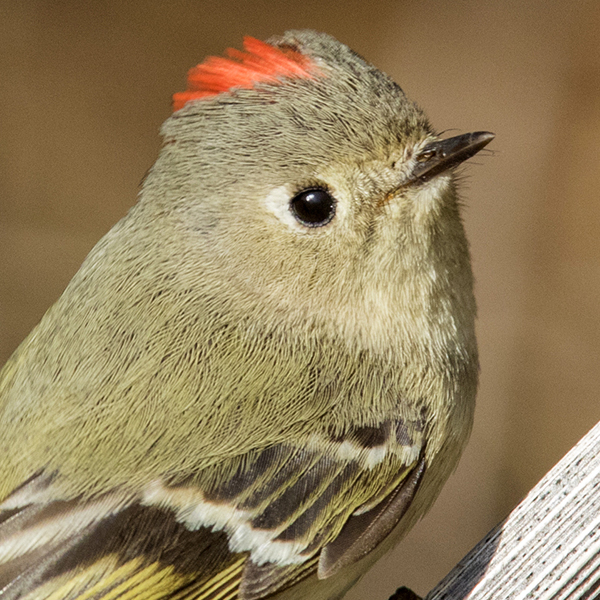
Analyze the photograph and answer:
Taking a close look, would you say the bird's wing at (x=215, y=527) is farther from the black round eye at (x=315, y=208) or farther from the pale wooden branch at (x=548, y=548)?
the black round eye at (x=315, y=208)

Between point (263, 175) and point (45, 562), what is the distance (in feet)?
1.53

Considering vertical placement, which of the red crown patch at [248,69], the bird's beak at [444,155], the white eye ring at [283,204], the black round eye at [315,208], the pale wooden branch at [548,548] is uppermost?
the red crown patch at [248,69]

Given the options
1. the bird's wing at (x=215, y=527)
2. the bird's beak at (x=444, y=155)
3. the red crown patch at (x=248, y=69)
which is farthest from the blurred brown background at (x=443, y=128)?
the bird's wing at (x=215, y=527)

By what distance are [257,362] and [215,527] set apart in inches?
8.0

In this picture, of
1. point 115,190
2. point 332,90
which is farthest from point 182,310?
point 115,190

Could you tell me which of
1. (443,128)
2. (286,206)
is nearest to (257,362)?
(286,206)

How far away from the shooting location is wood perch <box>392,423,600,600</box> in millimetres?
802

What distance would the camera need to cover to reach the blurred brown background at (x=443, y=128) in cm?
195

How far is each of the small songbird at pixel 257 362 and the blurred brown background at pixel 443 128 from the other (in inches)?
34.1

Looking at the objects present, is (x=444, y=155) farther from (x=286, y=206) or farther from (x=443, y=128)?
(x=443, y=128)

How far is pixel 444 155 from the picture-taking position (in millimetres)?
1038

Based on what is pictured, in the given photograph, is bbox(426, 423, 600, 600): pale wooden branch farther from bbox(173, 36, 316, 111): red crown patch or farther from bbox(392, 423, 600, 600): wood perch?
bbox(173, 36, 316, 111): red crown patch

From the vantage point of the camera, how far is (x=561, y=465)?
2.86 feet

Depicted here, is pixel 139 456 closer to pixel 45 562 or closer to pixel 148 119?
pixel 45 562
